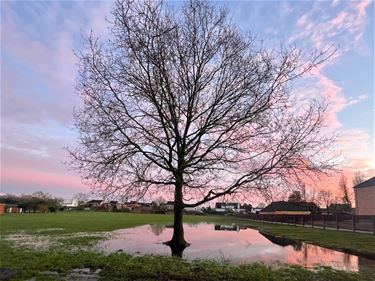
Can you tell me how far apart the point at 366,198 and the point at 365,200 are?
0.50 meters

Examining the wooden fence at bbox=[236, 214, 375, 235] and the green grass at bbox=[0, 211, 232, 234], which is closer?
the green grass at bbox=[0, 211, 232, 234]

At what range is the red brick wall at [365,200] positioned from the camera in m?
59.7

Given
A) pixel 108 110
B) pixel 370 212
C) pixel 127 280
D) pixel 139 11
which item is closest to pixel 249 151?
pixel 108 110

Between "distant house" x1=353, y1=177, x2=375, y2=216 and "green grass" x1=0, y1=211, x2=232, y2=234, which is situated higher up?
"distant house" x1=353, y1=177, x2=375, y2=216

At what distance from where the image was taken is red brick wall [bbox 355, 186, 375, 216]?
5969 cm

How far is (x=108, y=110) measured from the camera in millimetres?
17203

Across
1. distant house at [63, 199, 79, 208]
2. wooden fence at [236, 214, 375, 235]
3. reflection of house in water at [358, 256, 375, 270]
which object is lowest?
reflection of house in water at [358, 256, 375, 270]

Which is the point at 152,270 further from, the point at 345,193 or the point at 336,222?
the point at 345,193

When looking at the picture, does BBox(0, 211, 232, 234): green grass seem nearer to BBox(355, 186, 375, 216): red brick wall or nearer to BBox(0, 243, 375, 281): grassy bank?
BBox(0, 243, 375, 281): grassy bank

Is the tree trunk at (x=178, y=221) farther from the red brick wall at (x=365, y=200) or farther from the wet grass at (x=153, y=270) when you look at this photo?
Answer: the red brick wall at (x=365, y=200)

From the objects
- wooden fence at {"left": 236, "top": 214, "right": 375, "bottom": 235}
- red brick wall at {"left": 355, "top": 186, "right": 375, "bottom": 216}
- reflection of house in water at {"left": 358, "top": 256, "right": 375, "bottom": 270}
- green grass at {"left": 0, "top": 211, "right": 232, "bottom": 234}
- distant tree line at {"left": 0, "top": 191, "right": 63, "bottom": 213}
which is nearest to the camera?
reflection of house in water at {"left": 358, "top": 256, "right": 375, "bottom": 270}

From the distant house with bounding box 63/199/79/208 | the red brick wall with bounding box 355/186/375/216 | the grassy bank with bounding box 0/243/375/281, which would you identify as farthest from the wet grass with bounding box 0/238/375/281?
the distant house with bounding box 63/199/79/208

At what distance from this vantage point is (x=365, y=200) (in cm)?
6216

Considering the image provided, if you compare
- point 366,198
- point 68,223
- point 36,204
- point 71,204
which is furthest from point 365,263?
point 71,204
